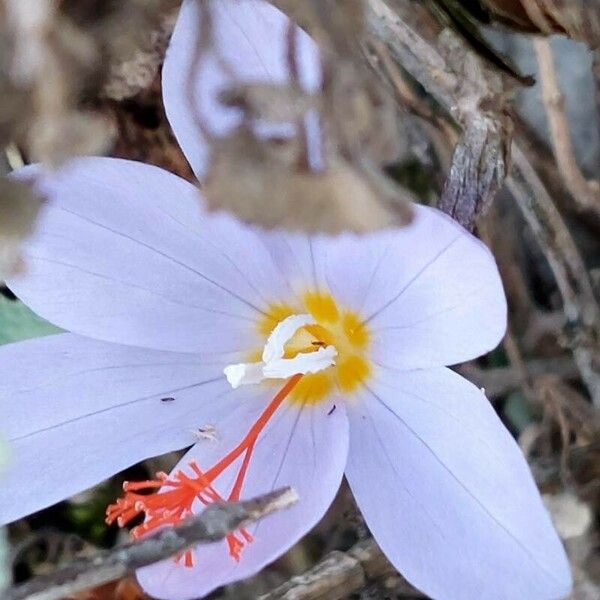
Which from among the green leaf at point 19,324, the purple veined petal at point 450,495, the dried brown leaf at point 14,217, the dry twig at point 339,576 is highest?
the dried brown leaf at point 14,217

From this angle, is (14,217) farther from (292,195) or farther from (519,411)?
(519,411)

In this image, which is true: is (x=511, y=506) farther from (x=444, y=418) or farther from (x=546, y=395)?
(x=546, y=395)

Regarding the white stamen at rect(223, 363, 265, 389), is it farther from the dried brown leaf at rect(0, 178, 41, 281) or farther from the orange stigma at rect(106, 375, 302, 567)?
the dried brown leaf at rect(0, 178, 41, 281)

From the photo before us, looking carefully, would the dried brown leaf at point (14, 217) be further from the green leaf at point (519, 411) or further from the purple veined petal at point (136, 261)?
the green leaf at point (519, 411)

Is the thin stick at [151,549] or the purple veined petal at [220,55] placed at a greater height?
the purple veined petal at [220,55]

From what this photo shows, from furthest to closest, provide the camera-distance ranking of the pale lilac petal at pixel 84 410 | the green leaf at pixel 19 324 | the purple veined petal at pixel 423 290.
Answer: the green leaf at pixel 19 324 < the pale lilac petal at pixel 84 410 < the purple veined petal at pixel 423 290

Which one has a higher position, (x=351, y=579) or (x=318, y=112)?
(x=318, y=112)

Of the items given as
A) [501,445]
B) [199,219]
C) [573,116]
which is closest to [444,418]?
[501,445]

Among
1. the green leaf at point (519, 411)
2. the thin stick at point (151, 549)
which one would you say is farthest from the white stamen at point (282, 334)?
the green leaf at point (519, 411)

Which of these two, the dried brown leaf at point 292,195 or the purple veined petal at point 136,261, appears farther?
the purple veined petal at point 136,261
